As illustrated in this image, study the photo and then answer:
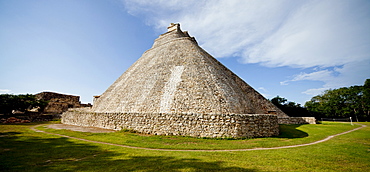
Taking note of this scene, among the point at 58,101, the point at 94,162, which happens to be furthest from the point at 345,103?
the point at 58,101

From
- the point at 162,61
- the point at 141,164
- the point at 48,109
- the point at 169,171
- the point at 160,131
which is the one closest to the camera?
the point at 169,171

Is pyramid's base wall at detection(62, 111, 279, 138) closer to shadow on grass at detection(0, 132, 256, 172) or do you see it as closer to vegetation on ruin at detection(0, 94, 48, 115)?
shadow on grass at detection(0, 132, 256, 172)

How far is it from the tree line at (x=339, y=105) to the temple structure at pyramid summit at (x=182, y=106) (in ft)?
61.6

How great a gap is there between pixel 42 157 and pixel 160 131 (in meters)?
6.44

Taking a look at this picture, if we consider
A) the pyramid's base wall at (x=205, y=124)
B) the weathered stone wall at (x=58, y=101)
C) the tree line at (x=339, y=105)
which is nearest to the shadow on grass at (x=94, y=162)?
the pyramid's base wall at (x=205, y=124)

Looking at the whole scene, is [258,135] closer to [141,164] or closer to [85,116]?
[141,164]

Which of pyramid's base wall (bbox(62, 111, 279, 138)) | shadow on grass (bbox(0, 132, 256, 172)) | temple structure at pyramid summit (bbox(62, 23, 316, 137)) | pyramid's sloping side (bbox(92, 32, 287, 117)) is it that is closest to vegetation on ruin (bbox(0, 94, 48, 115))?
temple structure at pyramid summit (bbox(62, 23, 316, 137))

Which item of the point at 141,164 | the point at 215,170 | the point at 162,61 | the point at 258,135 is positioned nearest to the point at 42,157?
the point at 141,164

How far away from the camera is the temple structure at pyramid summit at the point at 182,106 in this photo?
10.2 meters

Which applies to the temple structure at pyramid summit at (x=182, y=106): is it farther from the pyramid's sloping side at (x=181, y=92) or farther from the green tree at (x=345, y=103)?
the green tree at (x=345, y=103)

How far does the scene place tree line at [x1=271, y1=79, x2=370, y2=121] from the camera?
3462 centimetres

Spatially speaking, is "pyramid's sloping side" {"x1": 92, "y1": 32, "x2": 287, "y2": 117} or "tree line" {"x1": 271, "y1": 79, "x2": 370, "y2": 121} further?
"tree line" {"x1": 271, "y1": 79, "x2": 370, "y2": 121}

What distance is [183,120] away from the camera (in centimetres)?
1060

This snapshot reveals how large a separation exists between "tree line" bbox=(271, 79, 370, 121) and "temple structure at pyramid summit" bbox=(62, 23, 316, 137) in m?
18.8
